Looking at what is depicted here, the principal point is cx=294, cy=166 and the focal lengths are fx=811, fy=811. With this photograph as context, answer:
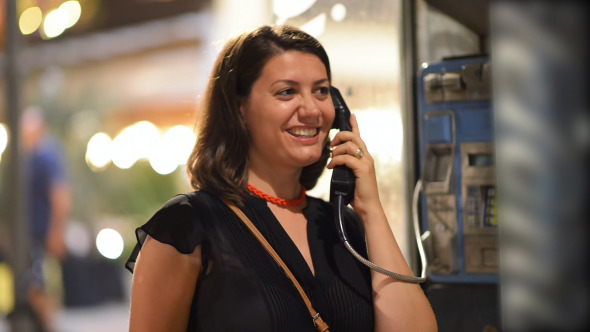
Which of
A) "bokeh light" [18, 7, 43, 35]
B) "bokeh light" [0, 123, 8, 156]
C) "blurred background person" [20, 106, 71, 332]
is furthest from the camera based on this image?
"bokeh light" [18, 7, 43, 35]

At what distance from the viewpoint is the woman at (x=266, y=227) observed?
1.55 meters

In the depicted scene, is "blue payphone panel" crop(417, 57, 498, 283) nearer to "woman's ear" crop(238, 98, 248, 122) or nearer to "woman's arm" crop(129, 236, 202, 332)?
"woman's ear" crop(238, 98, 248, 122)

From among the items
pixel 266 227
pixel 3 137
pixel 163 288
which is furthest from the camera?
pixel 3 137

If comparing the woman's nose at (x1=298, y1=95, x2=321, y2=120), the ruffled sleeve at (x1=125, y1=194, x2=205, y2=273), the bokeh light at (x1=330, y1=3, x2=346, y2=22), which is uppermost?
the bokeh light at (x1=330, y1=3, x2=346, y2=22)

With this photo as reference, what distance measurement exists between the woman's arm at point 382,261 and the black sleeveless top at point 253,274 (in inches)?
1.6

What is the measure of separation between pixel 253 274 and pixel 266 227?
141 mm

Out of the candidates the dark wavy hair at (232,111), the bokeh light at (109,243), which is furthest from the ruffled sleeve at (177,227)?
the bokeh light at (109,243)

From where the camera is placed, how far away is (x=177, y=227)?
158 centimetres

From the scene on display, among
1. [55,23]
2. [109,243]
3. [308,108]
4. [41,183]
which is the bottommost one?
A: [109,243]

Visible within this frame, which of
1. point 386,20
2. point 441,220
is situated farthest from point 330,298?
point 386,20

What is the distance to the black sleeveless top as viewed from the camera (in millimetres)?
1544

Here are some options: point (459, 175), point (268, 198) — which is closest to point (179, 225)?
point (268, 198)

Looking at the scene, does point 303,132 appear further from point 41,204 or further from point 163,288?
point 41,204

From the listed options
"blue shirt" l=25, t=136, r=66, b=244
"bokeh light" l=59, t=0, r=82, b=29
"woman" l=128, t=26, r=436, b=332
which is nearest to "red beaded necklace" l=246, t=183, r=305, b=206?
"woman" l=128, t=26, r=436, b=332
